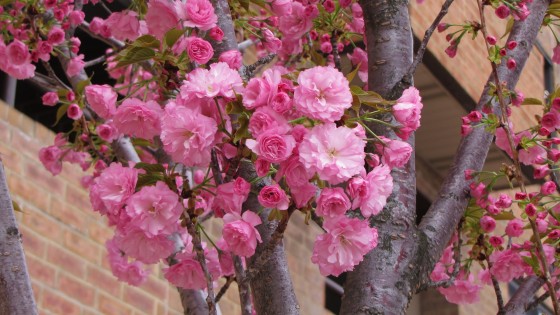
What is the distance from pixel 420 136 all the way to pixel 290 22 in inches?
214

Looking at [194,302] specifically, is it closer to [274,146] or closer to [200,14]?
[200,14]

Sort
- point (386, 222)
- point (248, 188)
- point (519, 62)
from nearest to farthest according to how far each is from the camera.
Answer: point (248, 188) < point (386, 222) < point (519, 62)

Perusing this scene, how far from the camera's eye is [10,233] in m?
2.68

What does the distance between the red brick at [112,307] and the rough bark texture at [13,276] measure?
303 cm

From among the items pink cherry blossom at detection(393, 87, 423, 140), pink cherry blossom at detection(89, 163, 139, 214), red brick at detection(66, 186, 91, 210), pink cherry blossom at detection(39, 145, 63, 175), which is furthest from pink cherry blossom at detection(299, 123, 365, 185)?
red brick at detection(66, 186, 91, 210)

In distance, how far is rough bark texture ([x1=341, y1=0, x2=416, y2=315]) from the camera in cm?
298

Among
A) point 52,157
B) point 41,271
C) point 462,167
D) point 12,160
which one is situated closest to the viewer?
point 462,167

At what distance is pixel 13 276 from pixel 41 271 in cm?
275

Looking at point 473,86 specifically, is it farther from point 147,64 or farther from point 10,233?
Result: point 10,233

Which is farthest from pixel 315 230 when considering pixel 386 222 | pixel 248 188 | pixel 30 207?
pixel 248 188

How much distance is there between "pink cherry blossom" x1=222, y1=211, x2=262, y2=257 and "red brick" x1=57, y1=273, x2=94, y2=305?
2.94m

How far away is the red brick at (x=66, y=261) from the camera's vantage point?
5427 millimetres

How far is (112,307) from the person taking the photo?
574 cm

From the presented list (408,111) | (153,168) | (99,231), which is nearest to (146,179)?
(153,168)
